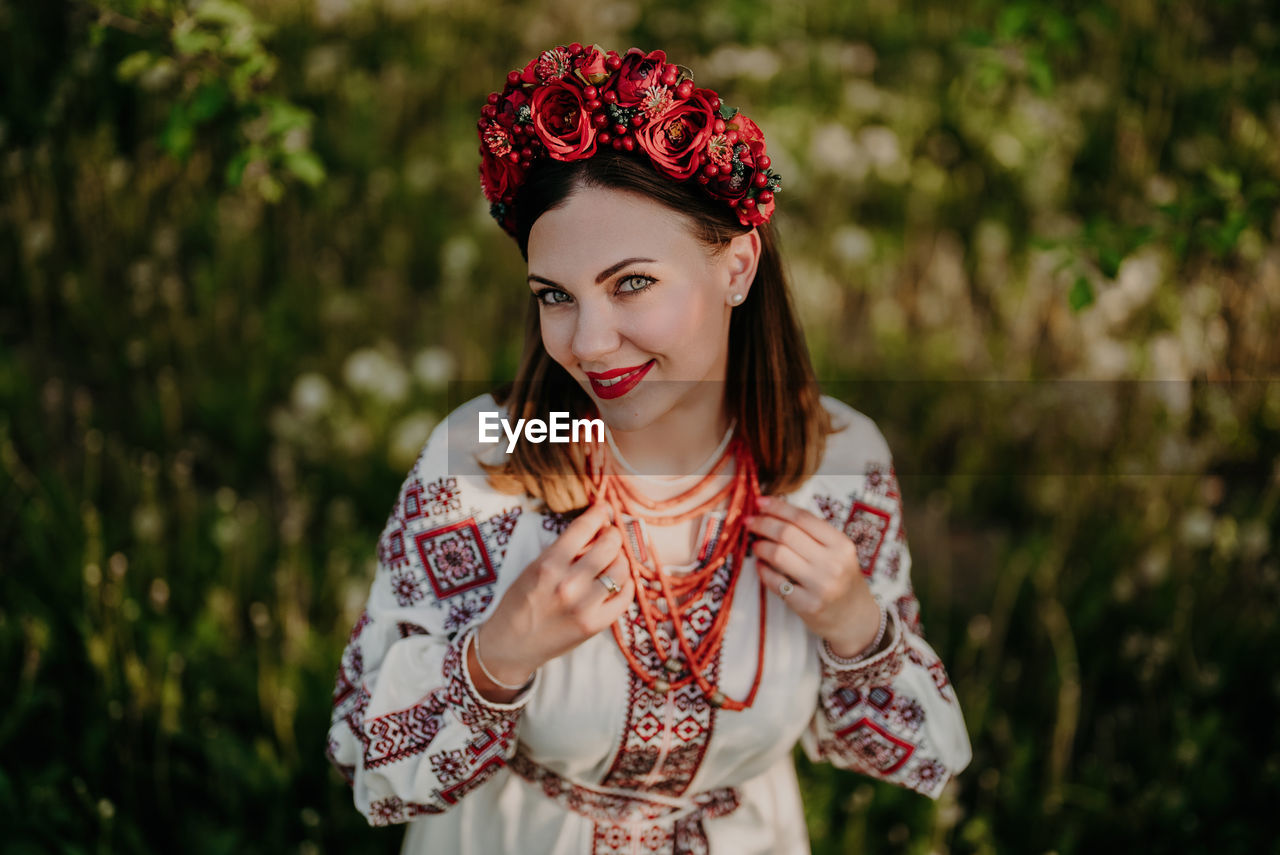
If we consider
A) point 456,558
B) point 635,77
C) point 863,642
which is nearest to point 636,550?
point 456,558

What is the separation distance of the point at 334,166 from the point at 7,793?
3254 millimetres

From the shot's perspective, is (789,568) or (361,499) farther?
(361,499)

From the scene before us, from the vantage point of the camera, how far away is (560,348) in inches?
60.5

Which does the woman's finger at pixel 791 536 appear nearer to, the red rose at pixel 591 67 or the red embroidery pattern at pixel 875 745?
the red embroidery pattern at pixel 875 745

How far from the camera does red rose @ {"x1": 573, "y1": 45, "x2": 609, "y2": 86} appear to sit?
145 cm

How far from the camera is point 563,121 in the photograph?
→ 1467 millimetres

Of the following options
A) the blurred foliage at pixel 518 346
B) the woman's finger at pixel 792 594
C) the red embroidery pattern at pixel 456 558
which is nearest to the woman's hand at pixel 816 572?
the woman's finger at pixel 792 594

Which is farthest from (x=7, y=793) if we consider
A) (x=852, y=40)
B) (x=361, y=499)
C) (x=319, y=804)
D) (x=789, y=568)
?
(x=852, y=40)

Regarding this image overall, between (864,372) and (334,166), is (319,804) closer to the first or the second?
(864,372)

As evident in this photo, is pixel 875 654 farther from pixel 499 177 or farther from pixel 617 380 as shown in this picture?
pixel 499 177

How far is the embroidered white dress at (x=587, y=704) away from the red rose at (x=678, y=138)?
614 mm

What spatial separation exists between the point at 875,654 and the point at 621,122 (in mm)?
985

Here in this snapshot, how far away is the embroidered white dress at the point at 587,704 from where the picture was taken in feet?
5.40

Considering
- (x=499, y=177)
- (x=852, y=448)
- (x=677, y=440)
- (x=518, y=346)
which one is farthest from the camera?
(x=518, y=346)
